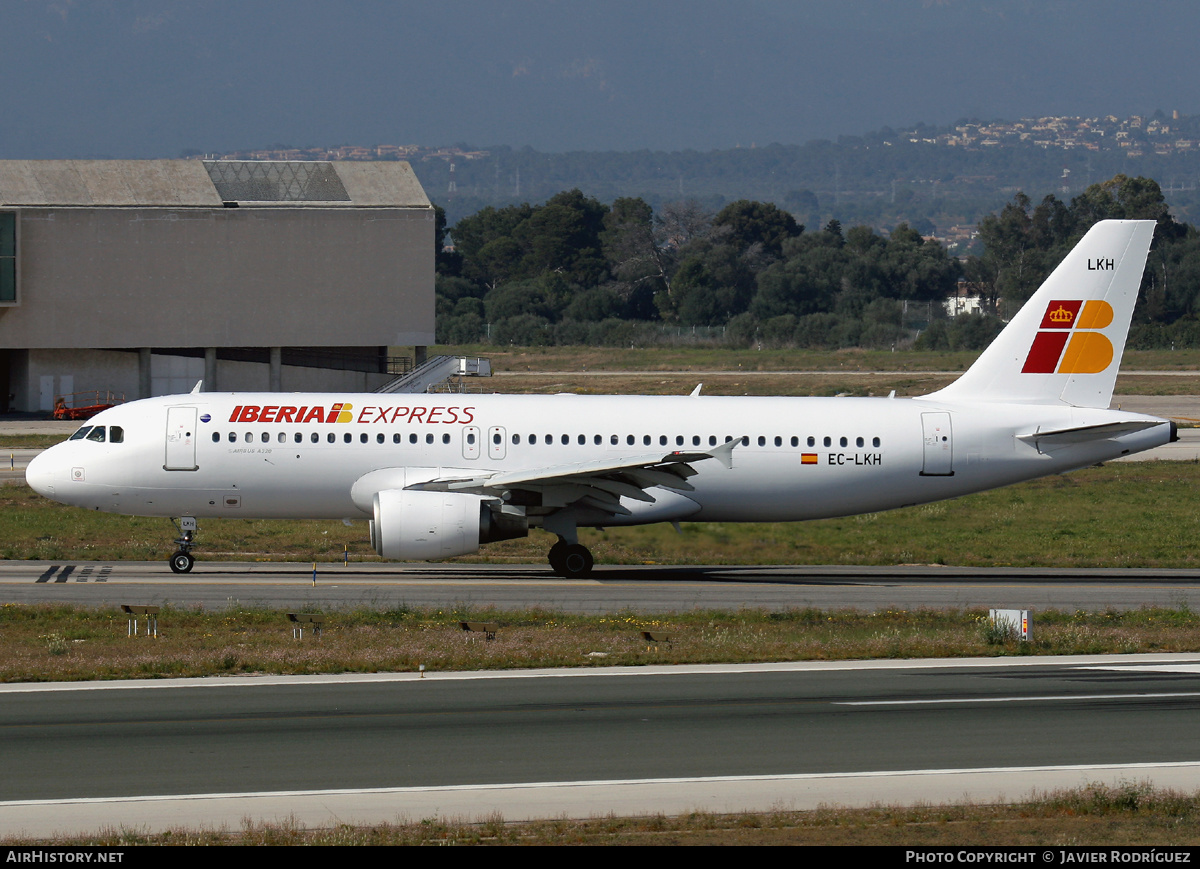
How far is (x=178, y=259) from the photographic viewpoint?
76.7 metres

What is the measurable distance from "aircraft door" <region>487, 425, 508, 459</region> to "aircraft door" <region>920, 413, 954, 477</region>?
30.9 ft

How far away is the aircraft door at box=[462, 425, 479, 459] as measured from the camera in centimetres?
3077

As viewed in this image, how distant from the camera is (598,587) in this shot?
29.9m

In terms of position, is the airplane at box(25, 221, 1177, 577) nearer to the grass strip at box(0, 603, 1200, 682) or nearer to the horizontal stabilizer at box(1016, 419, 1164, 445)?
the horizontal stabilizer at box(1016, 419, 1164, 445)

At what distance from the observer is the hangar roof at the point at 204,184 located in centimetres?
7512

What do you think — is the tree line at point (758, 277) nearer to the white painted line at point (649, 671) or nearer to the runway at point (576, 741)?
the white painted line at point (649, 671)

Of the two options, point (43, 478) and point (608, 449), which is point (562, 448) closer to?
point (608, 449)

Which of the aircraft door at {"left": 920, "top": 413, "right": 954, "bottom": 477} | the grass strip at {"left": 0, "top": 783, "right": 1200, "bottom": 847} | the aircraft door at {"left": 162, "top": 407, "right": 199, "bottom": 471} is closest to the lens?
the grass strip at {"left": 0, "top": 783, "right": 1200, "bottom": 847}

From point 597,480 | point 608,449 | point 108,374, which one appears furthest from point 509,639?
point 108,374

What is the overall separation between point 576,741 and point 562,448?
15222 mm

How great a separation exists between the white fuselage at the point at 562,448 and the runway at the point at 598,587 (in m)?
1.51

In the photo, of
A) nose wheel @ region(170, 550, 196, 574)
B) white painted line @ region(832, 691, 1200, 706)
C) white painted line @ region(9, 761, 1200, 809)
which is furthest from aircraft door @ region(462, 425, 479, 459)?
white painted line @ region(9, 761, 1200, 809)

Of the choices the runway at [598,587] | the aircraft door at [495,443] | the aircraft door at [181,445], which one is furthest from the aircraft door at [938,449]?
the aircraft door at [181,445]
